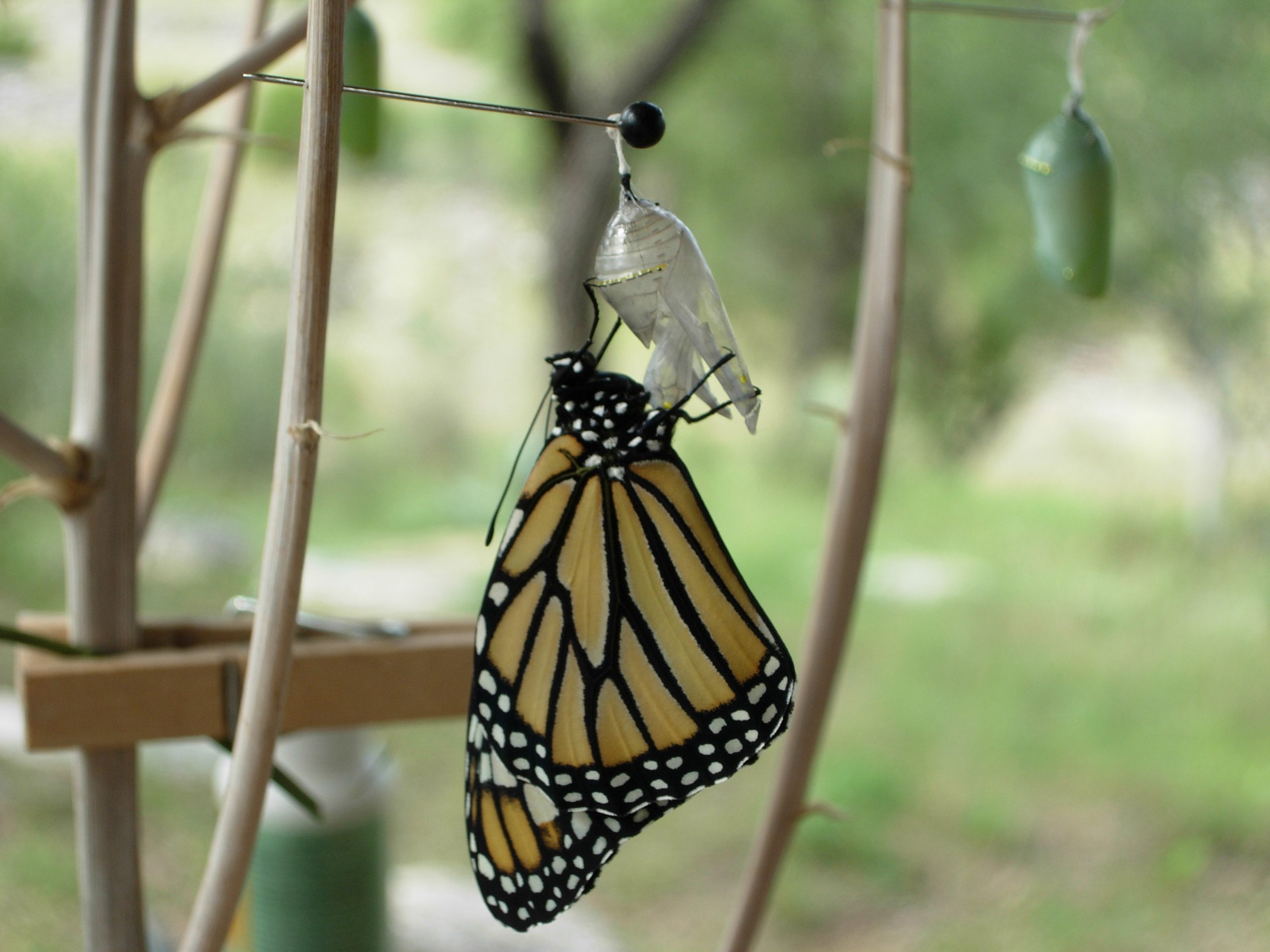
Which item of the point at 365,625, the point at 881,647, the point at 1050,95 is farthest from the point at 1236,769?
the point at 365,625

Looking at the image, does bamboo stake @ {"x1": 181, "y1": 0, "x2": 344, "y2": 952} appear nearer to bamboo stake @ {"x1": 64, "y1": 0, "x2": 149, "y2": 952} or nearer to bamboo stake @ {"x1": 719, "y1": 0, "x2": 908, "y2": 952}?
bamboo stake @ {"x1": 64, "y1": 0, "x2": 149, "y2": 952}

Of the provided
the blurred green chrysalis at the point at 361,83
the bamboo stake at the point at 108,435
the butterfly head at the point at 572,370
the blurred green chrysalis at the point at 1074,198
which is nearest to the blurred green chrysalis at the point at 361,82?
the blurred green chrysalis at the point at 361,83

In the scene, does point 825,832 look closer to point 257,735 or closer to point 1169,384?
point 1169,384

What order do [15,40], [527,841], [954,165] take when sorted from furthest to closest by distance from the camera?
Result: [954,165] → [15,40] → [527,841]

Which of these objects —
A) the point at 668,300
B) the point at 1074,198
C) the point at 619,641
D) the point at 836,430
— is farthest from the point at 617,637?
the point at 836,430

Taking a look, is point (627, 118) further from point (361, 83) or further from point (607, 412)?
point (361, 83)

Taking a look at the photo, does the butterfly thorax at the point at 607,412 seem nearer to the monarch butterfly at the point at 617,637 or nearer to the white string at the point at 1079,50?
the monarch butterfly at the point at 617,637

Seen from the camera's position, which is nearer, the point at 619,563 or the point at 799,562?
the point at 619,563
